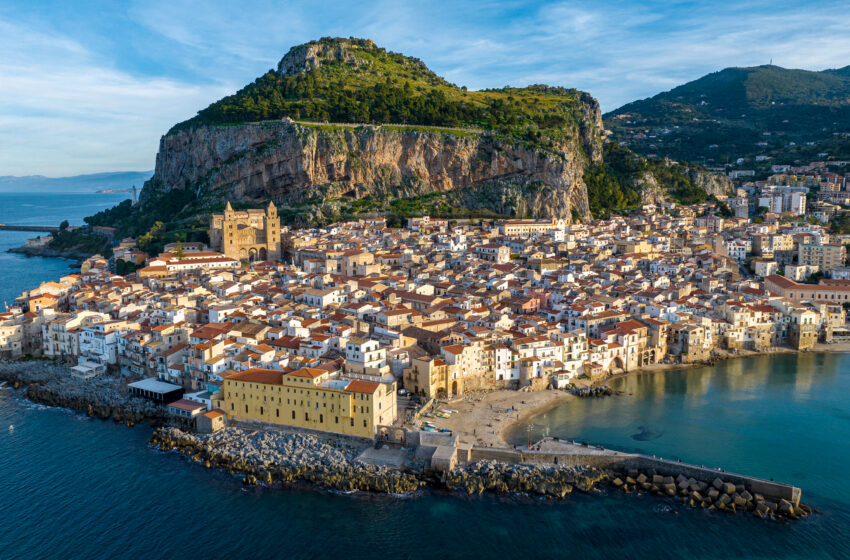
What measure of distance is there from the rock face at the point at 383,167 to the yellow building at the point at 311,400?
1903 inches

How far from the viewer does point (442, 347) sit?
28.0 meters

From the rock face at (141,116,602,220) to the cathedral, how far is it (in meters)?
13.9

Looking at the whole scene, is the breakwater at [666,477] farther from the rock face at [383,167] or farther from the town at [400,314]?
the rock face at [383,167]

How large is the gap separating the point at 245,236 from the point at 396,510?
41.4m

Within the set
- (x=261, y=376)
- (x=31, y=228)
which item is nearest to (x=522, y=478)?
(x=261, y=376)

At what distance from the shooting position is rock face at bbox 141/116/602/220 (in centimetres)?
7194

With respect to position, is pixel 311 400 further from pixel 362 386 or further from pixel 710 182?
pixel 710 182

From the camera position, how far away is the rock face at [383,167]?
236 feet

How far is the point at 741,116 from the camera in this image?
153000mm

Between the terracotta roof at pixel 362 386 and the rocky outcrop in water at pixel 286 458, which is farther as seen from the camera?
the terracotta roof at pixel 362 386

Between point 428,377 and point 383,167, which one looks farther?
point 383,167

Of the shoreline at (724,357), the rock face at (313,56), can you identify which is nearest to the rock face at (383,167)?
the rock face at (313,56)

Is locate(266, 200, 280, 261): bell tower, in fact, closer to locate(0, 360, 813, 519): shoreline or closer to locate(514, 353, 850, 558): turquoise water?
locate(0, 360, 813, 519): shoreline

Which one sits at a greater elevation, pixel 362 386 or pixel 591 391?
pixel 362 386
